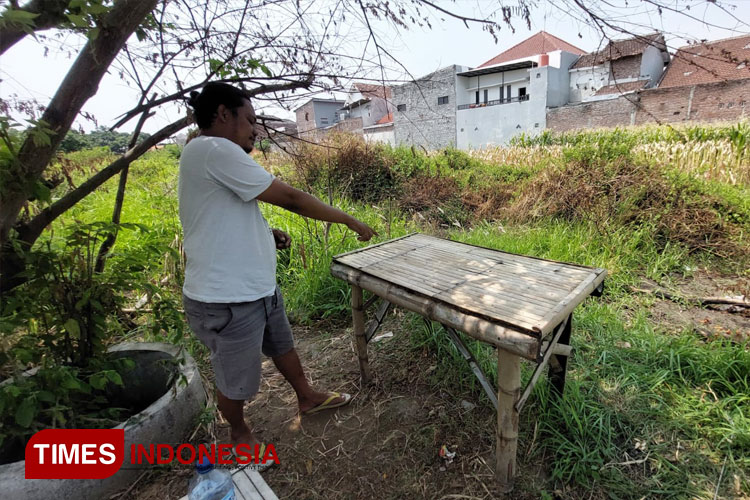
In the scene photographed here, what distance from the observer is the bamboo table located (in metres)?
1.26

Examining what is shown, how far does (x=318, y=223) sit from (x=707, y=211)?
4270mm

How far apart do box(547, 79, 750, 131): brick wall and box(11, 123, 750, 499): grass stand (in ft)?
36.0

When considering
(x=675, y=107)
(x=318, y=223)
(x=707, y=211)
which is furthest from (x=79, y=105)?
(x=675, y=107)

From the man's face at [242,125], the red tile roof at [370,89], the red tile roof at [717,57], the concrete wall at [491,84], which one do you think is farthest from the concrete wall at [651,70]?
the man's face at [242,125]

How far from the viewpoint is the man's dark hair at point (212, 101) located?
1.49 meters

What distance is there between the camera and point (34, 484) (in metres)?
1.38

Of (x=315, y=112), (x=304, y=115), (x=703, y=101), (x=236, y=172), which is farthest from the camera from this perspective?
(x=703, y=101)

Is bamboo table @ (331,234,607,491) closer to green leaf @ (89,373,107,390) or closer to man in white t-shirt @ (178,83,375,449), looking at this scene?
man in white t-shirt @ (178,83,375,449)

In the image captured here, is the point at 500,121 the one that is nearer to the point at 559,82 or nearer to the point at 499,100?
the point at 499,100

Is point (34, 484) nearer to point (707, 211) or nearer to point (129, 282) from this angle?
point (129, 282)

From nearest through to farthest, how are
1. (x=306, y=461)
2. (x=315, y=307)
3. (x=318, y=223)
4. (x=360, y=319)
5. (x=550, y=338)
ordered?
(x=550, y=338)
(x=306, y=461)
(x=360, y=319)
(x=315, y=307)
(x=318, y=223)

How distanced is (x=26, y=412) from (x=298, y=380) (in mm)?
1135

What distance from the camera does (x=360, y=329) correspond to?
2.20m

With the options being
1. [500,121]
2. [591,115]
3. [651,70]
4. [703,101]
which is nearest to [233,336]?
[591,115]
